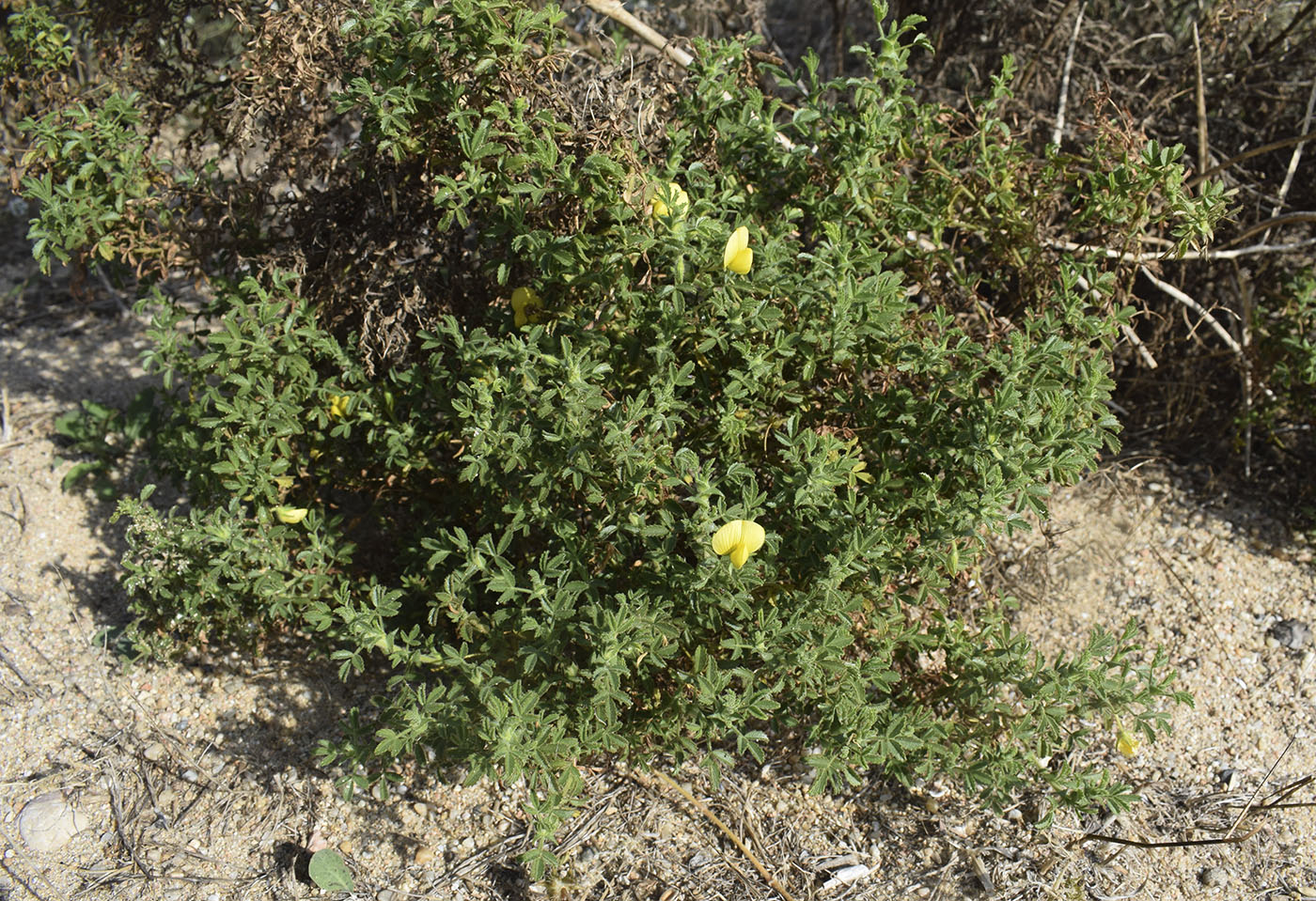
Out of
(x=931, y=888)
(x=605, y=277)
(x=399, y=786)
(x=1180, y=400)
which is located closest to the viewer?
(x=605, y=277)

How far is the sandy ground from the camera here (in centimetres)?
245

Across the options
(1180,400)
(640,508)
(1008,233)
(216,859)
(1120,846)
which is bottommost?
(216,859)

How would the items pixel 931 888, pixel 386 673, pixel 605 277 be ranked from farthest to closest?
pixel 386 673 → pixel 931 888 → pixel 605 277

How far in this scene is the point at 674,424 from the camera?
221cm

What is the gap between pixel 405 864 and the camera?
2.50 metres

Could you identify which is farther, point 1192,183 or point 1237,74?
point 1237,74

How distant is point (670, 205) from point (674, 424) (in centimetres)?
48

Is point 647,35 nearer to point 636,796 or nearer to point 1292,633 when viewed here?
point 636,796

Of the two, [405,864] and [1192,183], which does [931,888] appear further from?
[1192,183]

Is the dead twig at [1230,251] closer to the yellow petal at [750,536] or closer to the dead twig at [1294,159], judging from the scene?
the dead twig at [1294,159]

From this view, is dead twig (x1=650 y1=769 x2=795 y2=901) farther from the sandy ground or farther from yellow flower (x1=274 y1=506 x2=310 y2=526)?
yellow flower (x1=274 y1=506 x2=310 y2=526)

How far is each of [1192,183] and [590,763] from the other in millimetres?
2472

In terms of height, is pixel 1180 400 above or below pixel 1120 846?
above

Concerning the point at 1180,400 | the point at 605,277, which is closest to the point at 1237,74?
the point at 1180,400
